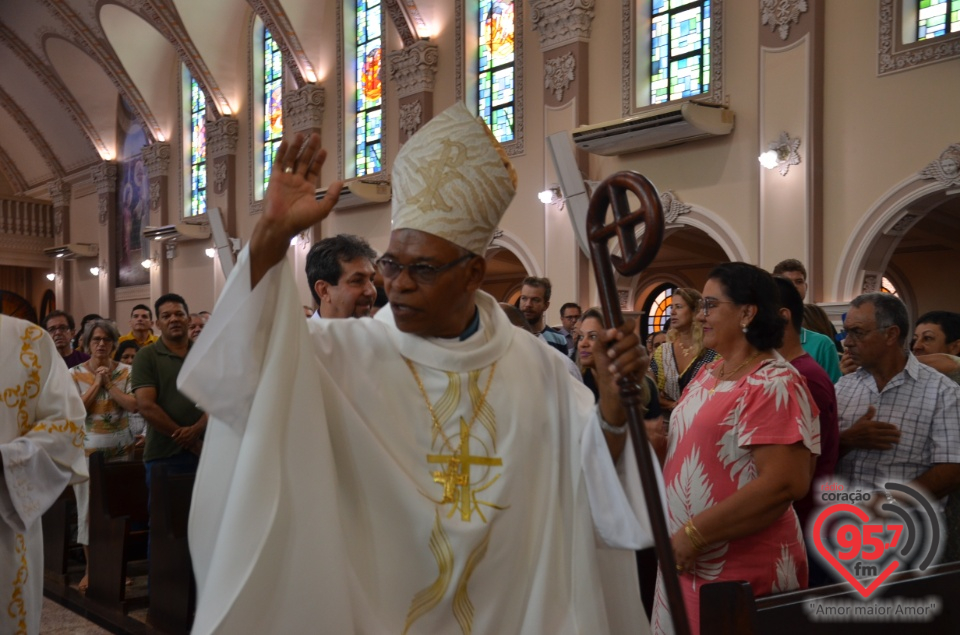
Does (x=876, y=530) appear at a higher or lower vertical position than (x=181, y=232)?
lower

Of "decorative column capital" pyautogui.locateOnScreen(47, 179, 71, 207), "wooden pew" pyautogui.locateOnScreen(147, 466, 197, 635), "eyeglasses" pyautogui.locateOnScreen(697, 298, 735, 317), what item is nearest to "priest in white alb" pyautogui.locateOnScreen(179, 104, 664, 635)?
"eyeglasses" pyautogui.locateOnScreen(697, 298, 735, 317)

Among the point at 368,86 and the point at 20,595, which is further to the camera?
the point at 368,86

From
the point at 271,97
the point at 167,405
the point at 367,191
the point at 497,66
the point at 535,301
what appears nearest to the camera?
the point at 167,405

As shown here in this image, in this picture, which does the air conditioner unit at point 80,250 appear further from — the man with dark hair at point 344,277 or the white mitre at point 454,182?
the white mitre at point 454,182

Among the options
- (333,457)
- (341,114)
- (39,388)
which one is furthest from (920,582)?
(341,114)

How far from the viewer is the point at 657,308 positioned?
16.7 metres

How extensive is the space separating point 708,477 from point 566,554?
0.69m

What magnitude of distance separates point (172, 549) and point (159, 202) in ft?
52.5

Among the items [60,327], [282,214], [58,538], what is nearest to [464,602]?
[282,214]

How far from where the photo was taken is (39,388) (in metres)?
3.44

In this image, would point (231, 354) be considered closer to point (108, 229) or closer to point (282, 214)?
point (282, 214)

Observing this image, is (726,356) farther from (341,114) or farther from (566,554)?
(341,114)

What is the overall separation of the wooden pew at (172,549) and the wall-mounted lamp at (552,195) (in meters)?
7.99

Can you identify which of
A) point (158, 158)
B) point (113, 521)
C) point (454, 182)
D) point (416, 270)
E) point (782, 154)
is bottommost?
point (113, 521)
